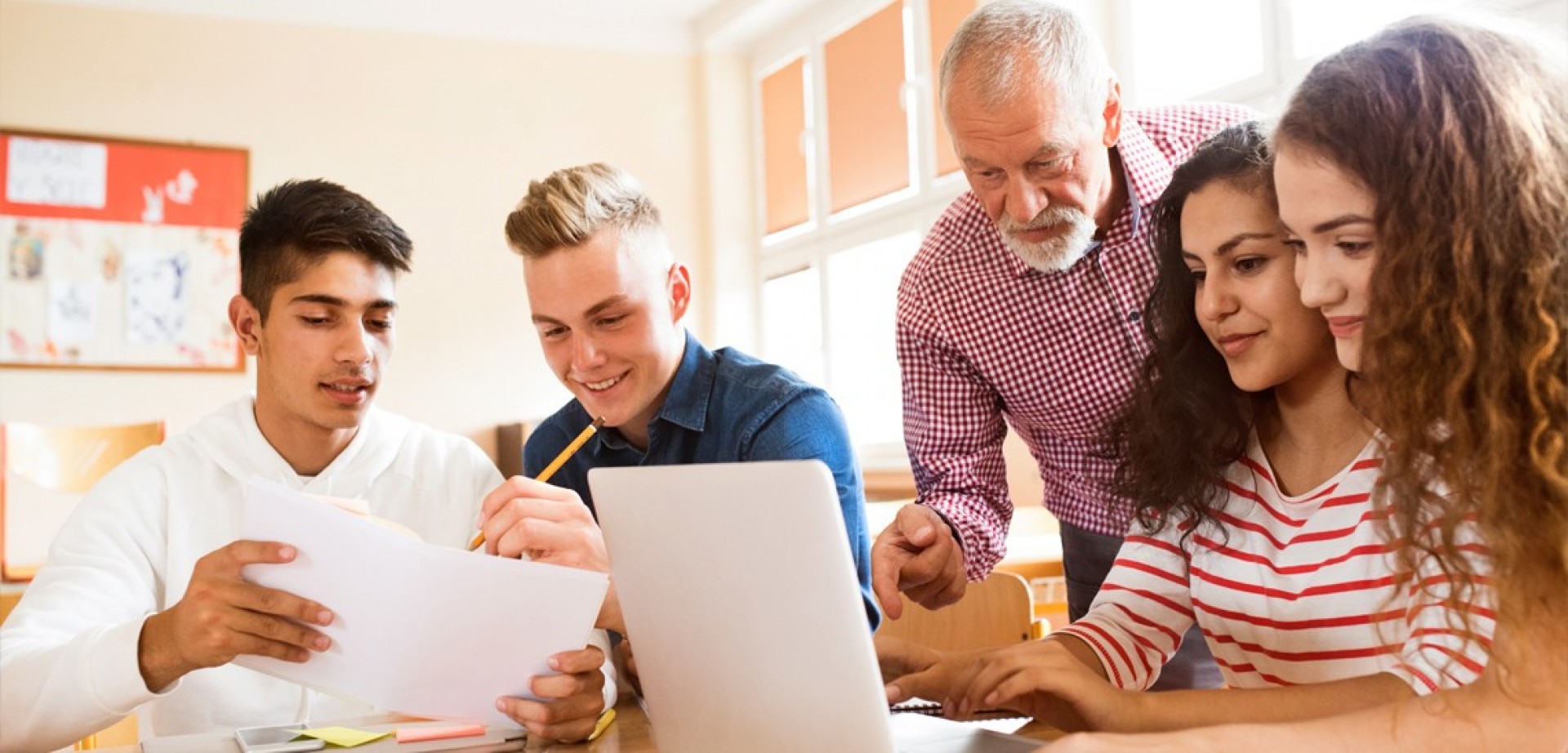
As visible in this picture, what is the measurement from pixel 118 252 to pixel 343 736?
4522mm

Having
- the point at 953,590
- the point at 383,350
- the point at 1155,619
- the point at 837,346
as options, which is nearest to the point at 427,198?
the point at 837,346

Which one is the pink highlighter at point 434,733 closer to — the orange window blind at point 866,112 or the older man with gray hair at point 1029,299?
the older man with gray hair at point 1029,299

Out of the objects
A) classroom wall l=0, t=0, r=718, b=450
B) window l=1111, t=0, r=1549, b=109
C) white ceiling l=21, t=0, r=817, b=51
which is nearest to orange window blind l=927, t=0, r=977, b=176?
window l=1111, t=0, r=1549, b=109

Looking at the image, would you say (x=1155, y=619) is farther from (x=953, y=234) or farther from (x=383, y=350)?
(x=383, y=350)

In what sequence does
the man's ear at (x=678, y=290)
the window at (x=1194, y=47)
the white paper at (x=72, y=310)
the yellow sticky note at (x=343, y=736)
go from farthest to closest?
the white paper at (x=72, y=310) < the window at (x=1194, y=47) < the man's ear at (x=678, y=290) < the yellow sticky note at (x=343, y=736)


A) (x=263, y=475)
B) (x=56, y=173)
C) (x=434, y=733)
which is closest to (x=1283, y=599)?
(x=434, y=733)

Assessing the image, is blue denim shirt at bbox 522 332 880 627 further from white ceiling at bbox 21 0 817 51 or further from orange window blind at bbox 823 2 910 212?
white ceiling at bbox 21 0 817 51

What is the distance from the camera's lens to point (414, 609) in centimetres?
107

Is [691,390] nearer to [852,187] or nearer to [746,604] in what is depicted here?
[746,604]

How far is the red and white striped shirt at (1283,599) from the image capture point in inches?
40.2

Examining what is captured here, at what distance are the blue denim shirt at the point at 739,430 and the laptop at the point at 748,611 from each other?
55 cm

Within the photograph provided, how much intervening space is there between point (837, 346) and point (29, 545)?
3.13 metres

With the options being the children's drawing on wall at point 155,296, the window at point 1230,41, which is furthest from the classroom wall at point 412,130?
the window at point 1230,41

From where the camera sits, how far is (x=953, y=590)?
1615 millimetres
